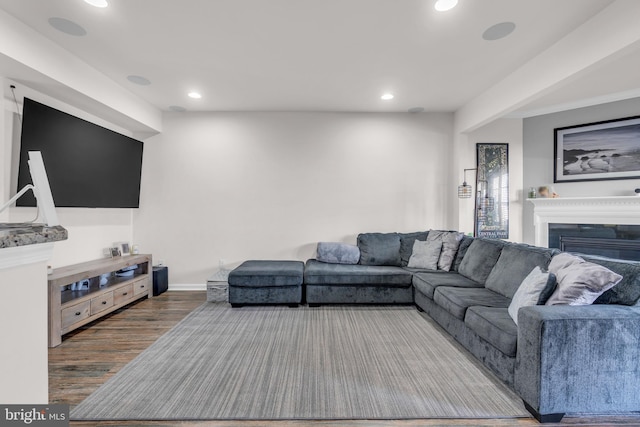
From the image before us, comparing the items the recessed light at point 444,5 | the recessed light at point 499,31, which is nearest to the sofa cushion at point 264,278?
the recessed light at point 444,5

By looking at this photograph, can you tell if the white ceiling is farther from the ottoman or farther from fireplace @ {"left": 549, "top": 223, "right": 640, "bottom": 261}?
the ottoman

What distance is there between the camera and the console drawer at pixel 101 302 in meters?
3.21

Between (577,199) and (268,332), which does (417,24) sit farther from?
(577,199)

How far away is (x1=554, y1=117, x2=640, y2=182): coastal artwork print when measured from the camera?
12.9 feet

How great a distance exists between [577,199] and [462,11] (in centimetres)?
329

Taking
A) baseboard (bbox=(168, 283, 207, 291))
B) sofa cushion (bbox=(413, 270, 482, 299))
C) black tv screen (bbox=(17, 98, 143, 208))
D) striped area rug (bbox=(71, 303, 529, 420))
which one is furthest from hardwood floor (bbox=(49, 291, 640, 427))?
sofa cushion (bbox=(413, 270, 482, 299))

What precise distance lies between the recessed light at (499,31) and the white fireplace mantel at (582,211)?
8.91ft

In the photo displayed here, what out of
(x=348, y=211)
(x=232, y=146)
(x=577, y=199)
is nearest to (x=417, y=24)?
(x=348, y=211)

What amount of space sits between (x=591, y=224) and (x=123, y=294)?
6.21 metres

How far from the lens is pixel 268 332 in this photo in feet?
9.98

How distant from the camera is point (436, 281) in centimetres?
333

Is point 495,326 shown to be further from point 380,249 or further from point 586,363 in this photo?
point 380,249

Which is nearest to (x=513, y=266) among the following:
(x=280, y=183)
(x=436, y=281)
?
(x=436, y=281)

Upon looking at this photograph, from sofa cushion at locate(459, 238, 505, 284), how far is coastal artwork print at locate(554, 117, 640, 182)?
2.07 metres
